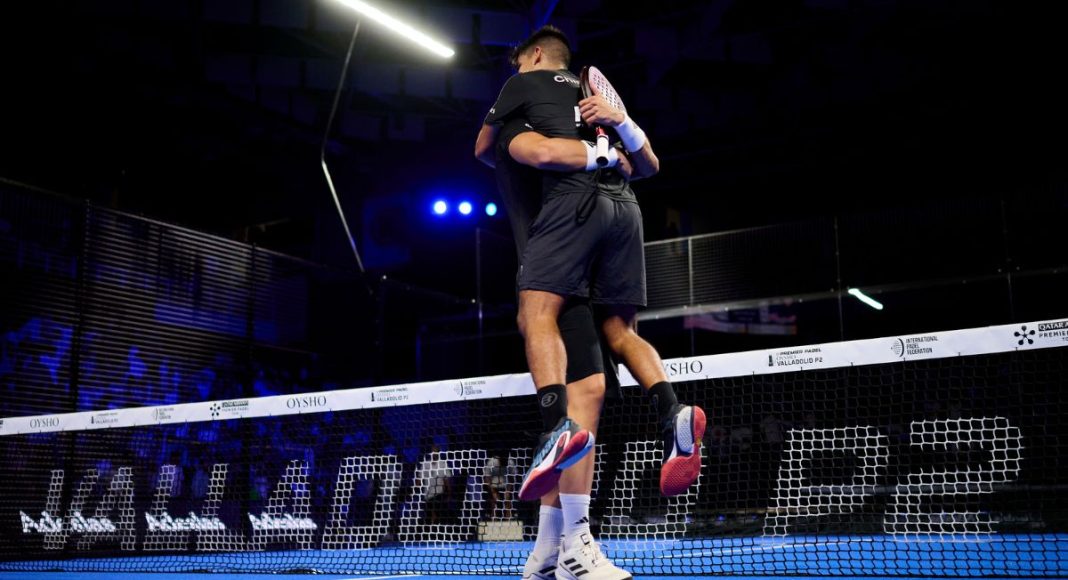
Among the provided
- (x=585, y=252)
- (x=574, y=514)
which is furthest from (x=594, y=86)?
(x=574, y=514)

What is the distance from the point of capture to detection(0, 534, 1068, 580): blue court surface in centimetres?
405

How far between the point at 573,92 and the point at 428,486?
134 inches

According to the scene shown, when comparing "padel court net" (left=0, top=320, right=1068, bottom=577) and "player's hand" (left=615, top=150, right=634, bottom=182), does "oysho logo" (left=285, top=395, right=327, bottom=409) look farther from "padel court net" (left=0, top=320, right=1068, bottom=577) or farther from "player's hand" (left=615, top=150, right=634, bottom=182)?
"player's hand" (left=615, top=150, right=634, bottom=182)

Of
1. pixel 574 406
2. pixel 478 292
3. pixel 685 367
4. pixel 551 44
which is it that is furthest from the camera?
pixel 478 292

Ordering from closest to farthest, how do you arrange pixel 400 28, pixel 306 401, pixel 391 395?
pixel 391 395, pixel 306 401, pixel 400 28

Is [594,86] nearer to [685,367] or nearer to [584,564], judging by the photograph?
[685,367]

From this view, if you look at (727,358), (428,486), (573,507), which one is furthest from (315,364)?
(573,507)

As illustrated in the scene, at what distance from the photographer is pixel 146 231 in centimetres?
813

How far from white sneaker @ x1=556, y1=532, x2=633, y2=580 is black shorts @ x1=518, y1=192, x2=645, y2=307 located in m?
0.80

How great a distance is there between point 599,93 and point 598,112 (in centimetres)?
15

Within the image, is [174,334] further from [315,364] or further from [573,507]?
[573,507]

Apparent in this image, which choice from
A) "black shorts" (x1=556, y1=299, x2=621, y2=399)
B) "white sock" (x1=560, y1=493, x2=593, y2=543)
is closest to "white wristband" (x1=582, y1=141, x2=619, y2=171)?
"black shorts" (x1=556, y1=299, x2=621, y2=399)

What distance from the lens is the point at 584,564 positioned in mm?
3049

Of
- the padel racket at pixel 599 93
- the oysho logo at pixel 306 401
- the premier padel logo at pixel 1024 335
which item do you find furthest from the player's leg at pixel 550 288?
the oysho logo at pixel 306 401
